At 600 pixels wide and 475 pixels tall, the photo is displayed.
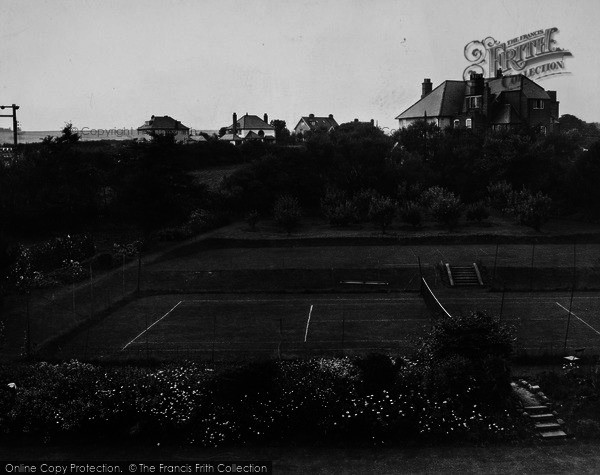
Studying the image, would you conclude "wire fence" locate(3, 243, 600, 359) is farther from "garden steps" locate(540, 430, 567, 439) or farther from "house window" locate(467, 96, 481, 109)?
"house window" locate(467, 96, 481, 109)

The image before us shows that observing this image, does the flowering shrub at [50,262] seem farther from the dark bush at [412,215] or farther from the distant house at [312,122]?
the distant house at [312,122]

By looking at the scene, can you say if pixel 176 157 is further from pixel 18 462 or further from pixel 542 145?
pixel 18 462

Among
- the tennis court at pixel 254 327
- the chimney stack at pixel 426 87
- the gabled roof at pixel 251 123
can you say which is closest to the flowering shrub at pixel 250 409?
the tennis court at pixel 254 327

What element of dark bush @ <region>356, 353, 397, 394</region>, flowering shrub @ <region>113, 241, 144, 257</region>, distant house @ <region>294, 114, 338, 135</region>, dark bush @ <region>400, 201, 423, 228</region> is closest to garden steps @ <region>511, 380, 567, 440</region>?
dark bush @ <region>356, 353, 397, 394</region>

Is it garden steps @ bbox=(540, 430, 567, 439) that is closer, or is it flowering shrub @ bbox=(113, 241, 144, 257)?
garden steps @ bbox=(540, 430, 567, 439)

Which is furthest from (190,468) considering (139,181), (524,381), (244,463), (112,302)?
(139,181)

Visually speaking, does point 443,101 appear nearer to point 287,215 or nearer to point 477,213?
point 477,213
